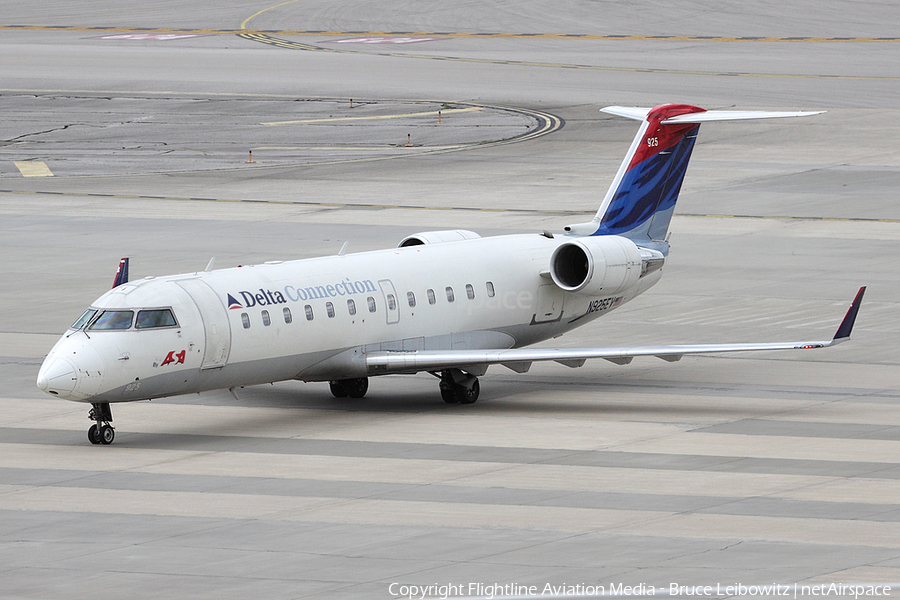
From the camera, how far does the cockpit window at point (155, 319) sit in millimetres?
24797

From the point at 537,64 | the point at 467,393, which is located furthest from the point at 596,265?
the point at 537,64

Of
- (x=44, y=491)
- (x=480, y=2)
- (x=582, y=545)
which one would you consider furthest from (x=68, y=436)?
(x=480, y=2)

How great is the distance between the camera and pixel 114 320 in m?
24.8

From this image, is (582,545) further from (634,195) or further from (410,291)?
(634,195)

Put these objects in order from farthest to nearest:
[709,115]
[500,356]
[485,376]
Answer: [709,115] → [485,376] → [500,356]

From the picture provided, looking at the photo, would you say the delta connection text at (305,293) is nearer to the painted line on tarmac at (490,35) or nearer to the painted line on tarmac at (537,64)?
the painted line on tarmac at (537,64)

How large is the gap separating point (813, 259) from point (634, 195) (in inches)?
456

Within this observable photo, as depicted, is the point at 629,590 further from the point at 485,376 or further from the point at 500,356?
the point at 485,376

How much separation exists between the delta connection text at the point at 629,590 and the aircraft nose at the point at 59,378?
8.67m

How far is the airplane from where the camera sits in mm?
24797

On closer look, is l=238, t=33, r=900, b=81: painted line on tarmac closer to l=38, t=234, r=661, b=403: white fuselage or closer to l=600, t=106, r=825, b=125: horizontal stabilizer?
l=600, t=106, r=825, b=125: horizontal stabilizer

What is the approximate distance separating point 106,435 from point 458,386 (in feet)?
21.0

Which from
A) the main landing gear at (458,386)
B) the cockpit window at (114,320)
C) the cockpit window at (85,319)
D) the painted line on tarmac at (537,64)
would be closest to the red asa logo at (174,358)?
the cockpit window at (114,320)

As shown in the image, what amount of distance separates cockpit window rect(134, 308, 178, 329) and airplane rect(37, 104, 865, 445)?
0.6 inches
